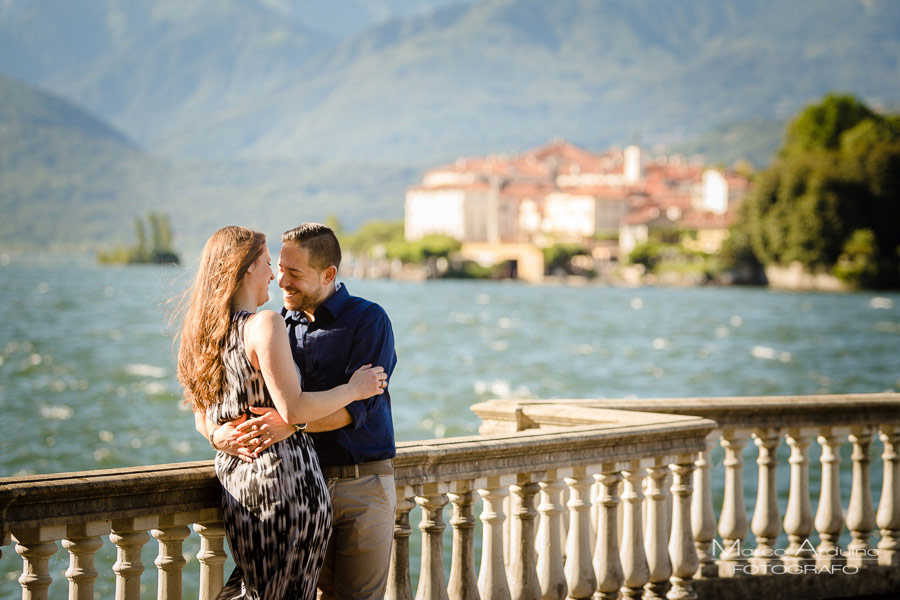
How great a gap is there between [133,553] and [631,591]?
1875 millimetres

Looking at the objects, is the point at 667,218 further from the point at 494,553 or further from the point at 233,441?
the point at 233,441

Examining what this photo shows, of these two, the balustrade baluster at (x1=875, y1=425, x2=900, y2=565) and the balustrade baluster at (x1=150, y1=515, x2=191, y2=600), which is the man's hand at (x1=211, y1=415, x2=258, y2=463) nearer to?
the balustrade baluster at (x1=150, y1=515, x2=191, y2=600)

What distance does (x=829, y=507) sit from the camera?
5.08 meters

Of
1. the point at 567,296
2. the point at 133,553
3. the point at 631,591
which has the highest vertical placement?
the point at 133,553

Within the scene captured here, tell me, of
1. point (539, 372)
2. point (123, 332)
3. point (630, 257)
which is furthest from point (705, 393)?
point (630, 257)

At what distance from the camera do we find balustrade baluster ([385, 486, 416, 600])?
11.5 ft

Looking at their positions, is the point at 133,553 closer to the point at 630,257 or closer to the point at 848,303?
the point at 848,303

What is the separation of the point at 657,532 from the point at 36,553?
7.24 feet

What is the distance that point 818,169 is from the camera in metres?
77.6

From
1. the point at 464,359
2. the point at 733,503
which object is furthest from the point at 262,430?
the point at 464,359

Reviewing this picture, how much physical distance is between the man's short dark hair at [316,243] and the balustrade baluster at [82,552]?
0.82m

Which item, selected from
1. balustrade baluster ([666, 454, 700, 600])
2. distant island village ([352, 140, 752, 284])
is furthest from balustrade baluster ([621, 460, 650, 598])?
distant island village ([352, 140, 752, 284])

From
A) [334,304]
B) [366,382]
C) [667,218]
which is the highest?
[334,304]

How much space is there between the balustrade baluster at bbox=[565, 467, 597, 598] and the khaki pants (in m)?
1.03
